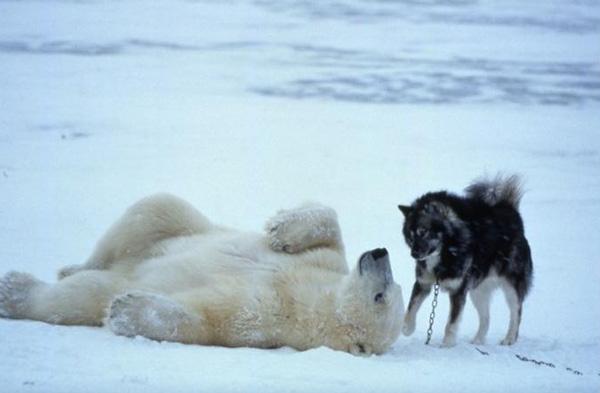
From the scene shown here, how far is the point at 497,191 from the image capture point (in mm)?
6129

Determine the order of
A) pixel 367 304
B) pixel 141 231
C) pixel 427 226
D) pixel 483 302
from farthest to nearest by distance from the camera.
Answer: pixel 483 302
pixel 427 226
pixel 141 231
pixel 367 304

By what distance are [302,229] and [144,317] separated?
1.05 metres

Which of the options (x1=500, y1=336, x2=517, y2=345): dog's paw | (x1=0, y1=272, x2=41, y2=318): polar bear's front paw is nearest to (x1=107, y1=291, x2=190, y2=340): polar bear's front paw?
(x1=0, y1=272, x2=41, y2=318): polar bear's front paw

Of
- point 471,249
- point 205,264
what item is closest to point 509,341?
point 471,249

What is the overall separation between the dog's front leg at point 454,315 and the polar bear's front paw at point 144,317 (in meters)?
1.74

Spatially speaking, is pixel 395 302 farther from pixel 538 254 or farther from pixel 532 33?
pixel 532 33

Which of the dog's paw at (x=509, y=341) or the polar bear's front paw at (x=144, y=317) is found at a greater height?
the dog's paw at (x=509, y=341)

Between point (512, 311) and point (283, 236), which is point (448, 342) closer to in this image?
point (512, 311)

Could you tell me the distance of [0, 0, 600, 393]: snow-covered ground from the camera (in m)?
4.00

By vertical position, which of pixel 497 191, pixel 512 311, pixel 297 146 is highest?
pixel 297 146

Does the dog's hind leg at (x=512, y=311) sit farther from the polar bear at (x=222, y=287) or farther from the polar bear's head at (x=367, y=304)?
the polar bear's head at (x=367, y=304)

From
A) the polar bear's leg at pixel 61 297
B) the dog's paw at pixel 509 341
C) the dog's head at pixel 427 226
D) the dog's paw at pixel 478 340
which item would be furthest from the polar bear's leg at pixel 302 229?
the dog's paw at pixel 509 341

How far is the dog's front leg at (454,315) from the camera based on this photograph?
5.36 metres

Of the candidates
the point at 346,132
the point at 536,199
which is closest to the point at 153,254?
the point at 536,199
